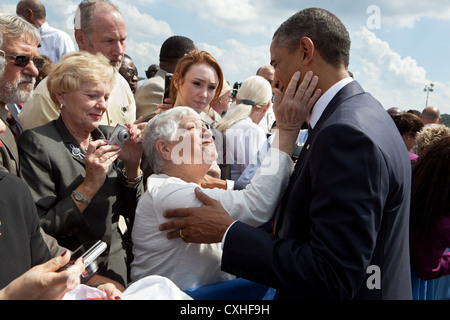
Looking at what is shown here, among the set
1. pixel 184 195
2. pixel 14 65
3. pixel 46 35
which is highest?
pixel 46 35

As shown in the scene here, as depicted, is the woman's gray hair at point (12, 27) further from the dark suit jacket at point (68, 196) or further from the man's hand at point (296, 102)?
the man's hand at point (296, 102)

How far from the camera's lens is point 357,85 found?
1.76 m

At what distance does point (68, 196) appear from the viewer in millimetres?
2328

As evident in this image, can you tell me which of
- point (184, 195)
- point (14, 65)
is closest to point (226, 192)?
point (184, 195)

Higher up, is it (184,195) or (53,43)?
(53,43)

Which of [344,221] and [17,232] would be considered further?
[17,232]

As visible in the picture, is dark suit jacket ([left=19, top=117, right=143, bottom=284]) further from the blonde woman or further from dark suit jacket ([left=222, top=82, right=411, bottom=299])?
dark suit jacket ([left=222, top=82, right=411, bottom=299])

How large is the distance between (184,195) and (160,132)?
1.96ft

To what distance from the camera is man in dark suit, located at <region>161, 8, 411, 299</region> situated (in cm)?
139

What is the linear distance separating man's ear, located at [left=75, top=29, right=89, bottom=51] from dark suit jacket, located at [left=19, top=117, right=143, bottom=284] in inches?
56.8

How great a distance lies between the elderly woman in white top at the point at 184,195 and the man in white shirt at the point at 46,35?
413cm

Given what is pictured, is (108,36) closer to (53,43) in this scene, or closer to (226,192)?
(226,192)
